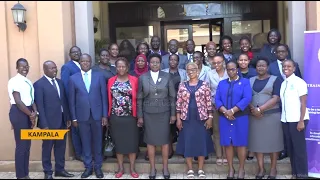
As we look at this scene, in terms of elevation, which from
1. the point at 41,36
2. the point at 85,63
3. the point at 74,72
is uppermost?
the point at 41,36

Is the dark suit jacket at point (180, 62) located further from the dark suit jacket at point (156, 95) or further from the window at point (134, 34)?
the window at point (134, 34)

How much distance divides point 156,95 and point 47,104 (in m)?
1.58

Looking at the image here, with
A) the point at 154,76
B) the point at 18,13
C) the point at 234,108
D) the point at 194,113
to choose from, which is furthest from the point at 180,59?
the point at 18,13

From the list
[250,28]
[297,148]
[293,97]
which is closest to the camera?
[293,97]

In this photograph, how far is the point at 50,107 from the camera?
5.51 meters

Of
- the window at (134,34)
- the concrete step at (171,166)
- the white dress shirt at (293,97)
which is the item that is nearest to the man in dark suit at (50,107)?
the concrete step at (171,166)

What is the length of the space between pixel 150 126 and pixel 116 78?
2.83 feet

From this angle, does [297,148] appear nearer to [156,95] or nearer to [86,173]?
[156,95]

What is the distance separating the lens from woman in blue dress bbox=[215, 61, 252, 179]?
17.1 ft

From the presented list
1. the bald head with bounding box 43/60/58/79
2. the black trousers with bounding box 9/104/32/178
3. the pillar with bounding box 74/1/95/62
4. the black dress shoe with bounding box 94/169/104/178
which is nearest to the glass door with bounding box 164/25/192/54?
the pillar with bounding box 74/1/95/62

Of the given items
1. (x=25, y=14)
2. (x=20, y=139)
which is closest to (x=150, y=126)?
(x=20, y=139)

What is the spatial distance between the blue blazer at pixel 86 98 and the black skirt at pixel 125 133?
230mm

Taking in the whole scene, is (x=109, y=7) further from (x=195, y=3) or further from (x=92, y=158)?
(x=92, y=158)

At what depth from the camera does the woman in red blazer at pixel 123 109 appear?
5.53m
